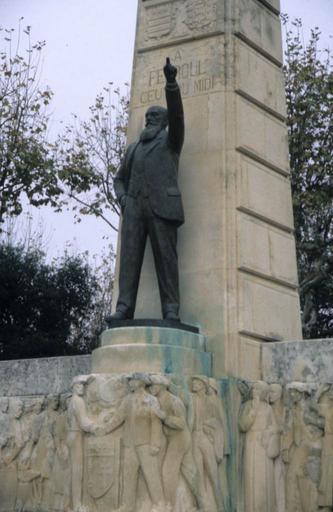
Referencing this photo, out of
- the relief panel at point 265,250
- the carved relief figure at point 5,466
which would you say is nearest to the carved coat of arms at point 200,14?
the relief panel at point 265,250

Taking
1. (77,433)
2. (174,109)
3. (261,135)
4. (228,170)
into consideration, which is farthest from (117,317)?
(261,135)

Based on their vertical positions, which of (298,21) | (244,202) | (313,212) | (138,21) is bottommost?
(244,202)

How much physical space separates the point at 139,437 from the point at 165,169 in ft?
11.2

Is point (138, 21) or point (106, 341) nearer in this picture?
point (106, 341)

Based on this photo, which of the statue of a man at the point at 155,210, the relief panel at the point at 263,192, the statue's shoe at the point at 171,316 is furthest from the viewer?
the relief panel at the point at 263,192

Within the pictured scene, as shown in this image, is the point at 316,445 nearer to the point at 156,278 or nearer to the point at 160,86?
the point at 156,278

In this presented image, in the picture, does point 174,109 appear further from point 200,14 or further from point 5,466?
point 5,466

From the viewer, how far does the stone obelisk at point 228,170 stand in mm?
10836

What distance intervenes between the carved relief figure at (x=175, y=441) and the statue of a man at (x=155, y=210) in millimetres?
1182

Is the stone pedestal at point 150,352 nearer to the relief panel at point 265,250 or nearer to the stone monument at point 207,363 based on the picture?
the stone monument at point 207,363

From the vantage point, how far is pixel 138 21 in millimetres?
12766

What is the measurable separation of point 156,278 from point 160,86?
2.80 metres

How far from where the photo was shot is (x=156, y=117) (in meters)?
11.3

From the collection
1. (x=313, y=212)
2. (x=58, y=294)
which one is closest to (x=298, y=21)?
(x=313, y=212)
